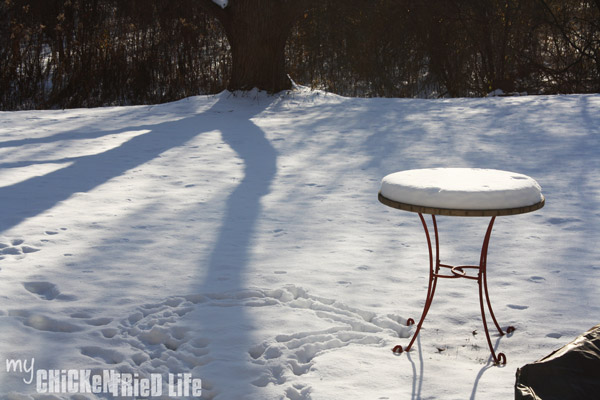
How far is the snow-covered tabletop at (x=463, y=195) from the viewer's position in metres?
2.84

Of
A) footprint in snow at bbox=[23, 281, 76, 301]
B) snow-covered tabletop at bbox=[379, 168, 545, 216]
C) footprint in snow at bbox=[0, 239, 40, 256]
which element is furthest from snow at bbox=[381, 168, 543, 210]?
footprint in snow at bbox=[0, 239, 40, 256]

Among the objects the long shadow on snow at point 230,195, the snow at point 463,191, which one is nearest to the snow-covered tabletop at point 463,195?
the snow at point 463,191

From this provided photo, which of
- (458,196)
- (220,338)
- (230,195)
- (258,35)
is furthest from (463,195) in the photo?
(258,35)

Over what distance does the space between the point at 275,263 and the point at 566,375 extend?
99.4 inches

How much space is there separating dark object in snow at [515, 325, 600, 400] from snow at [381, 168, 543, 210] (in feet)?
3.01

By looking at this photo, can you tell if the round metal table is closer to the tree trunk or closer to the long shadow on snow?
the long shadow on snow

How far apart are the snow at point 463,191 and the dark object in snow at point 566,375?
0.92 m

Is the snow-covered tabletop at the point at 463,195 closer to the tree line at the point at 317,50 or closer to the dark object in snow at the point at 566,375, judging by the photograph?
the dark object in snow at the point at 566,375

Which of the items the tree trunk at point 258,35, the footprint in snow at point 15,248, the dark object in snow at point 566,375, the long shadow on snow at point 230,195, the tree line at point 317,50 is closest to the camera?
the dark object in snow at point 566,375

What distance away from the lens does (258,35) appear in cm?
1023

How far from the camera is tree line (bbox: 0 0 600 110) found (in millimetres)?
11250

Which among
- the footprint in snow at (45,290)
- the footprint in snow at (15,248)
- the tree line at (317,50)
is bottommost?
the footprint in snow at (45,290)

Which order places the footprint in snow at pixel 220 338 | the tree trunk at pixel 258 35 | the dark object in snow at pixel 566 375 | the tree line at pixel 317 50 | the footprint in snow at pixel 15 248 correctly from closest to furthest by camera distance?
the dark object in snow at pixel 566 375
the footprint in snow at pixel 220 338
the footprint in snow at pixel 15 248
the tree trunk at pixel 258 35
the tree line at pixel 317 50

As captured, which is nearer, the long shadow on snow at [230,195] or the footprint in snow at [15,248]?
the long shadow on snow at [230,195]
